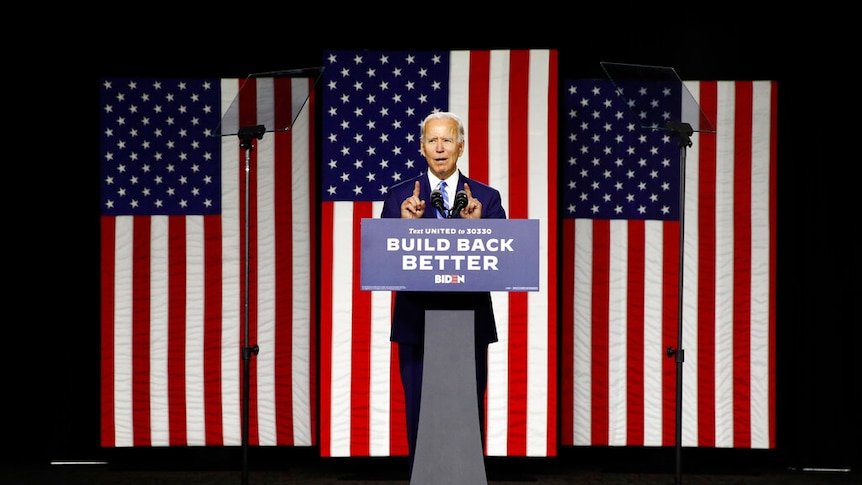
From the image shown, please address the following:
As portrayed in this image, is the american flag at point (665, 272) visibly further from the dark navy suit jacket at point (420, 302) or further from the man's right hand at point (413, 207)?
the man's right hand at point (413, 207)

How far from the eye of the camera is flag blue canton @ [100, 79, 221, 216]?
469 centimetres

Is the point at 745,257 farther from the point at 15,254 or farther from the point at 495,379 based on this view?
the point at 15,254

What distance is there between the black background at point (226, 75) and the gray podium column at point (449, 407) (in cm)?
243

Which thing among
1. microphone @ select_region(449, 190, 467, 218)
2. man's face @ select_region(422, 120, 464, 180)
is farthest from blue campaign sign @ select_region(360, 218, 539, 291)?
man's face @ select_region(422, 120, 464, 180)

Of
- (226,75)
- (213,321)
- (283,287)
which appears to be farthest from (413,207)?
(226,75)

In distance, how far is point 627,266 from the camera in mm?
4711

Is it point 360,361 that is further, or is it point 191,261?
point 191,261

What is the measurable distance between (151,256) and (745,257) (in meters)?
3.38

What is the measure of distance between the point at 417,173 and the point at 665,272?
1.53 m

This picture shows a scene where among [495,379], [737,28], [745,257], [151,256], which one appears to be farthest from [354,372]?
[737,28]

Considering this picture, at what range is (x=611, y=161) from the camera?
4.73 meters

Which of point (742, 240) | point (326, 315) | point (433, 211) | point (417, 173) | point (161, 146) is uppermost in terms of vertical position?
point (161, 146)

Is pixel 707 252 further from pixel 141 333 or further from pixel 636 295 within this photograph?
pixel 141 333

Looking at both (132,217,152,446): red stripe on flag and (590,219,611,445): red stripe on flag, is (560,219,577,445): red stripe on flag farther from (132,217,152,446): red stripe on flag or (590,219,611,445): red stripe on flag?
(132,217,152,446): red stripe on flag
